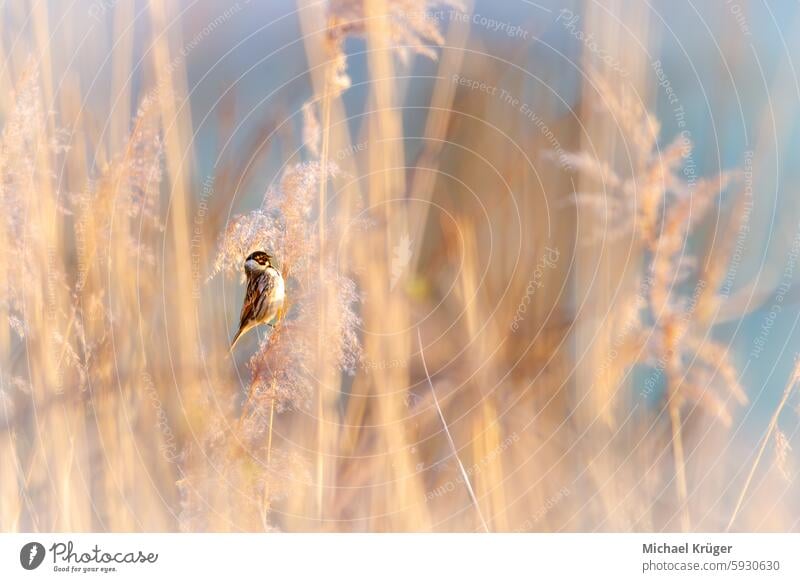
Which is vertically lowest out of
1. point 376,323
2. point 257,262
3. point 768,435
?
point 768,435

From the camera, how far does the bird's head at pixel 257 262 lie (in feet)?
3.51

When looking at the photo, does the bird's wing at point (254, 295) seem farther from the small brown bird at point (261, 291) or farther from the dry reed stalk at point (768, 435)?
the dry reed stalk at point (768, 435)

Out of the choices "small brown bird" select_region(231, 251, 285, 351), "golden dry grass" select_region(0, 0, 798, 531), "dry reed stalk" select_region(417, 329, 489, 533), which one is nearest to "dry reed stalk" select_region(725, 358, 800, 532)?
"golden dry grass" select_region(0, 0, 798, 531)

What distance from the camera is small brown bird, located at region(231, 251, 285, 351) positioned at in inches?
42.1

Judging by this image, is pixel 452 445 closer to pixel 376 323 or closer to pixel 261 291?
pixel 376 323

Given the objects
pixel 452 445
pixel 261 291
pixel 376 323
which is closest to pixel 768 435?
pixel 452 445

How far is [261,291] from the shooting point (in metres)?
1.07

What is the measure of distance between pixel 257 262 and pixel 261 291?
0.04m

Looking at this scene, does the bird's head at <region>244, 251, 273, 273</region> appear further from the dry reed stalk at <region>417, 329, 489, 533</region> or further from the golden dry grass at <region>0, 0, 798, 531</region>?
the dry reed stalk at <region>417, 329, 489, 533</region>

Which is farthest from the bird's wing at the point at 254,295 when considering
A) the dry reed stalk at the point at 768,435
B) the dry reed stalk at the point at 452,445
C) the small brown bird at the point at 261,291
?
the dry reed stalk at the point at 768,435

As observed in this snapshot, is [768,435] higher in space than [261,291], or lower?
lower
